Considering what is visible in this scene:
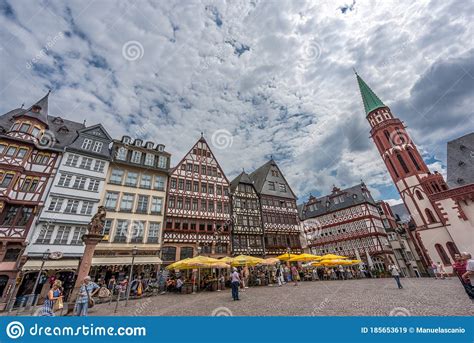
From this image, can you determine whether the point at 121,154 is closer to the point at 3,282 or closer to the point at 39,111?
the point at 39,111

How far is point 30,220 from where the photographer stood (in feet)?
60.3

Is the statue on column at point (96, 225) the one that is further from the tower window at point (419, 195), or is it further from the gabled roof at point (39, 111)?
the tower window at point (419, 195)

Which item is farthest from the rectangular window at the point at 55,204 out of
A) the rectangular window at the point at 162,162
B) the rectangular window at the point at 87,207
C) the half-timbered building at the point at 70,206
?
the rectangular window at the point at 162,162

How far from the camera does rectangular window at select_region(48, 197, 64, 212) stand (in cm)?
1964

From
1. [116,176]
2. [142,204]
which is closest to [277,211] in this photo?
[142,204]

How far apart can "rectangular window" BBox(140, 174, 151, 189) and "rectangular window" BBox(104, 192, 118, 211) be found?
2976 mm

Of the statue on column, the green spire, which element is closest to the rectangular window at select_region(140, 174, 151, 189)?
the statue on column

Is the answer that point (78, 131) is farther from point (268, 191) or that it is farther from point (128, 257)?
point (268, 191)

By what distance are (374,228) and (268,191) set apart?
17.8 metres

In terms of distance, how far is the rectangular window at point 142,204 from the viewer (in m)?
23.6

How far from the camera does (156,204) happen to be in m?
24.7

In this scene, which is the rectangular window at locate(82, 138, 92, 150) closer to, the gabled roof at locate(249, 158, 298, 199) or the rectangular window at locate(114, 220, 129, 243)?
the rectangular window at locate(114, 220, 129, 243)

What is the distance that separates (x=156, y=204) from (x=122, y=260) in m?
6.66
